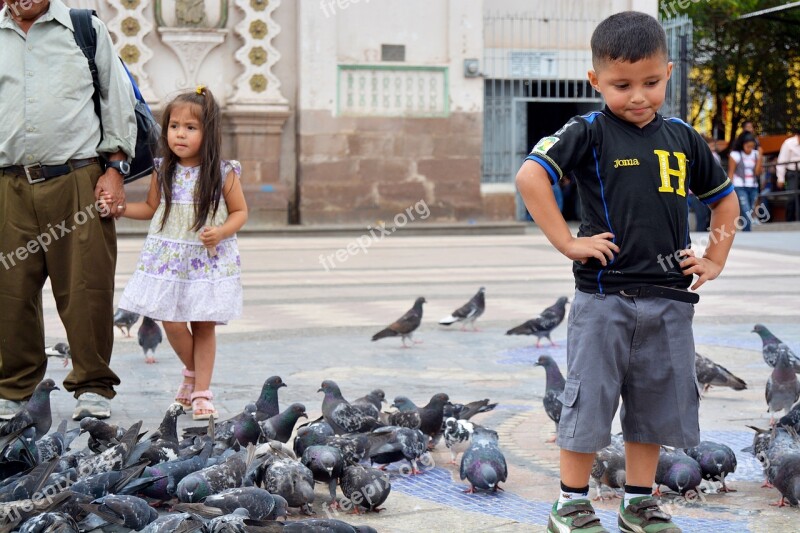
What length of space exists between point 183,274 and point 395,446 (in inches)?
69.4

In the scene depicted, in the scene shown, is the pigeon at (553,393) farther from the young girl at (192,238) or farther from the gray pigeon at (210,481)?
the gray pigeon at (210,481)

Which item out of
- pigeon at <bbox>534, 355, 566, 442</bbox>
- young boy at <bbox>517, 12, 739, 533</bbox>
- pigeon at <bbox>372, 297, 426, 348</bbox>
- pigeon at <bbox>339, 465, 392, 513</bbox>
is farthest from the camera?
pigeon at <bbox>372, 297, 426, 348</bbox>

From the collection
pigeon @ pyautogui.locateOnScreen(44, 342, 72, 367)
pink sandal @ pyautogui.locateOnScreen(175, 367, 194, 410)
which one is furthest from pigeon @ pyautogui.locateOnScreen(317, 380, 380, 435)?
pigeon @ pyautogui.locateOnScreen(44, 342, 72, 367)

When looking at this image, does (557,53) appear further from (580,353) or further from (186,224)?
(580,353)

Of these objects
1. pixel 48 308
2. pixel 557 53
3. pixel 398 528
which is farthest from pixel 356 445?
pixel 557 53

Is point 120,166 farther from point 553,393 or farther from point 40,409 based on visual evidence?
point 553,393

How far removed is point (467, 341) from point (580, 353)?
4.86 m

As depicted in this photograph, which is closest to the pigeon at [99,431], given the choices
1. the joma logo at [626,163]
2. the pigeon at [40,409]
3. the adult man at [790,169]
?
the pigeon at [40,409]

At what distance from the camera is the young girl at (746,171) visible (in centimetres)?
2025

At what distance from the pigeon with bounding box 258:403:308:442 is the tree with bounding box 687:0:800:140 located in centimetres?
2851

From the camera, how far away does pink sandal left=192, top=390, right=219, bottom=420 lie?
5.75m

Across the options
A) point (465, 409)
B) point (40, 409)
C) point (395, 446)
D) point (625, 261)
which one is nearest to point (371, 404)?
point (465, 409)

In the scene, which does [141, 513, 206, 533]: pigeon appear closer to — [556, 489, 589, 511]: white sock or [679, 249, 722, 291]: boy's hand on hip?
[556, 489, 589, 511]: white sock

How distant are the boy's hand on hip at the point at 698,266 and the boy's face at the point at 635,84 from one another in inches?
Answer: 17.3
